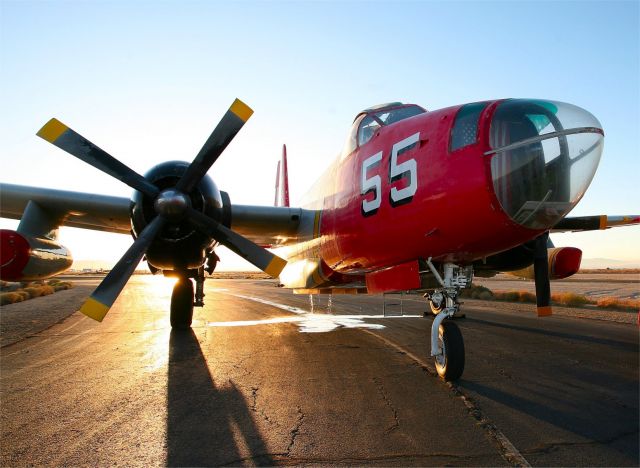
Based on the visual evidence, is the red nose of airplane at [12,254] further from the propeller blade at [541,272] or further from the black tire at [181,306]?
the propeller blade at [541,272]

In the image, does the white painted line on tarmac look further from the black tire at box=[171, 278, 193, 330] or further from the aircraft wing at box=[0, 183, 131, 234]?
the aircraft wing at box=[0, 183, 131, 234]

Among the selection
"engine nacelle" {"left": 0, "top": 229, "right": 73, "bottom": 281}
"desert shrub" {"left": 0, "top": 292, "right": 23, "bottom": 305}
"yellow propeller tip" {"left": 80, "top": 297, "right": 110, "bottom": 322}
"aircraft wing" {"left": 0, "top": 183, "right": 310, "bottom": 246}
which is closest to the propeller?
"yellow propeller tip" {"left": 80, "top": 297, "right": 110, "bottom": 322}

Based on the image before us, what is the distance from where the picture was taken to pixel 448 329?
21.5 feet

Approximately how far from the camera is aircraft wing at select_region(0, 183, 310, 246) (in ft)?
33.3

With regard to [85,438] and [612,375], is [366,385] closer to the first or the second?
[85,438]

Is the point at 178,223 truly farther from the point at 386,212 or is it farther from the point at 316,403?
the point at 316,403

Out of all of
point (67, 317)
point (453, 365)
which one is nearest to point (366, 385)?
point (453, 365)

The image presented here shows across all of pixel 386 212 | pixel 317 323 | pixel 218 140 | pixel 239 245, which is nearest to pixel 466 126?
pixel 386 212

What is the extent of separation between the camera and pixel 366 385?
6273mm

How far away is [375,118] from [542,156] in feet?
12.0

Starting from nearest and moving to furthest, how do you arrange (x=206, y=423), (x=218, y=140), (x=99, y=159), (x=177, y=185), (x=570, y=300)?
1. (x=206, y=423)
2. (x=177, y=185)
3. (x=99, y=159)
4. (x=218, y=140)
5. (x=570, y=300)

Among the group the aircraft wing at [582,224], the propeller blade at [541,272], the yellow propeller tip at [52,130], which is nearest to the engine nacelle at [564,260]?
the aircraft wing at [582,224]

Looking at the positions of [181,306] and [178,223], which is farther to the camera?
[181,306]

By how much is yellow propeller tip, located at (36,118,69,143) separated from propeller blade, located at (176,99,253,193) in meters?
2.33
